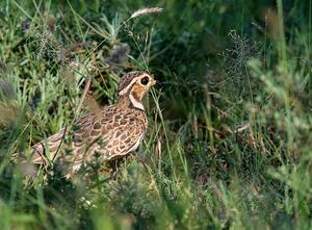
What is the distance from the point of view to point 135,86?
7430mm

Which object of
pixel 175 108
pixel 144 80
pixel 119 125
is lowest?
pixel 175 108

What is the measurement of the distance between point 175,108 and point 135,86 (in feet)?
2.57

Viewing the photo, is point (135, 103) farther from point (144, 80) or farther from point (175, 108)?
point (175, 108)

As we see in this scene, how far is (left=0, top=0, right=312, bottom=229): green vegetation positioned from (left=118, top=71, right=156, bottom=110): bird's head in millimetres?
126

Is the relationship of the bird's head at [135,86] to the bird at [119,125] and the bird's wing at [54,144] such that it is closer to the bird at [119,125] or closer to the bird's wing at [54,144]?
the bird at [119,125]

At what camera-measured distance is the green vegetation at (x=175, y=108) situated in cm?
509

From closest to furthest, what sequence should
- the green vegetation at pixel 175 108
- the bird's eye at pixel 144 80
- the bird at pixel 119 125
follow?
the green vegetation at pixel 175 108
the bird at pixel 119 125
the bird's eye at pixel 144 80

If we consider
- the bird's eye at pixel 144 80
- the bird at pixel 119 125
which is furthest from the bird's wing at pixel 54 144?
the bird's eye at pixel 144 80

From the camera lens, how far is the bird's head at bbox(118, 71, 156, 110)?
7.37 meters

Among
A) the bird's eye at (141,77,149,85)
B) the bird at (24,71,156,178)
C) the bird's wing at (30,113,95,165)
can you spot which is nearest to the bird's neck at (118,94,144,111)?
the bird at (24,71,156,178)

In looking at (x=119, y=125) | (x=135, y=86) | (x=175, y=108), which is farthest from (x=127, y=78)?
(x=175, y=108)

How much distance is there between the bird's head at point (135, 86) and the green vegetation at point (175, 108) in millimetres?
126

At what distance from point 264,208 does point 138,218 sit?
630 millimetres

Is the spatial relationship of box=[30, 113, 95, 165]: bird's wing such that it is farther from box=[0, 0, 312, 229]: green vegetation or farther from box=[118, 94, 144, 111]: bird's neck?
box=[118, 94, 144, 111]: bird's neck
